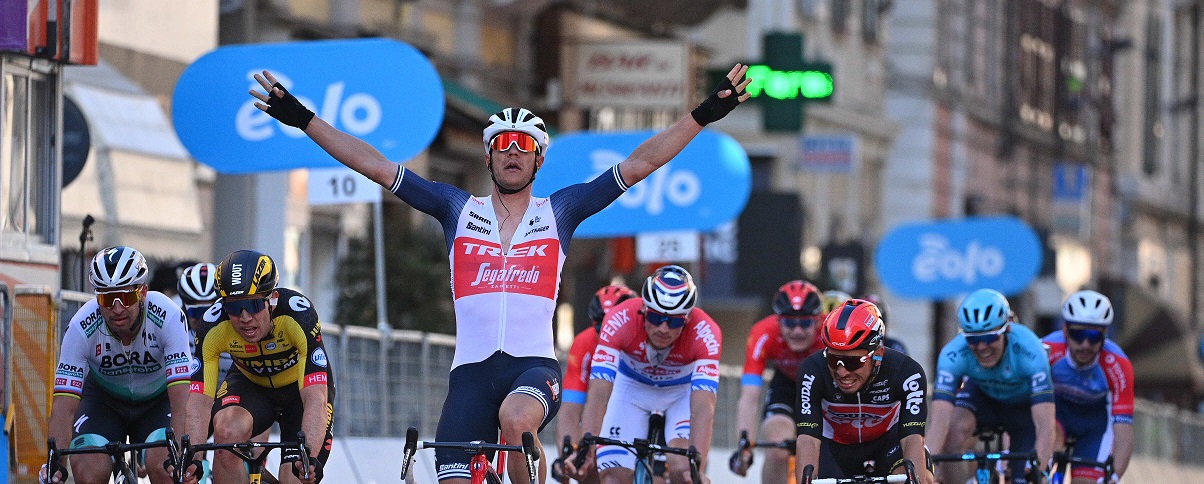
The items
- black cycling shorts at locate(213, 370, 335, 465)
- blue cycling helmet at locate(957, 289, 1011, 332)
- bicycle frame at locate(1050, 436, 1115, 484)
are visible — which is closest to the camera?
black cycling shorts at locate(213, 370, 335, 465)

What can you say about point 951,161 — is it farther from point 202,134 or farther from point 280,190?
point 202,134

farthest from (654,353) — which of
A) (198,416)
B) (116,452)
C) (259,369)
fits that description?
(116,452)

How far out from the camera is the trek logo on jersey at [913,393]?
11.1 metres

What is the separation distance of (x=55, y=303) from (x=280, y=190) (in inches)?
364

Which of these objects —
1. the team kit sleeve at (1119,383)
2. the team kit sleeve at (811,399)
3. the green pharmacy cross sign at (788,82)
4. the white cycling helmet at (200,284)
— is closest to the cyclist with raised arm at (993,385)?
the team kit sleeve at (1119,383)

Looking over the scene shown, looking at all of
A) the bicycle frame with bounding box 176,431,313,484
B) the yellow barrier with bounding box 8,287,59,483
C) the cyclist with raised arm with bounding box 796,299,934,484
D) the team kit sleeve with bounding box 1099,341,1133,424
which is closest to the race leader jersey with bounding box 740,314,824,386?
the team kit sleeve with bounding box 1099,341,1133,424

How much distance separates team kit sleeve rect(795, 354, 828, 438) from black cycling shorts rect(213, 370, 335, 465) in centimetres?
236

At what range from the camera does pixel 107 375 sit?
459 inches

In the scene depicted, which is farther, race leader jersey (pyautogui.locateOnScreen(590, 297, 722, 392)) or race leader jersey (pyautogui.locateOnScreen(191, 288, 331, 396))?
race leader jersey (pyautogui.locateOnScreen(590, 297, 722, 392))

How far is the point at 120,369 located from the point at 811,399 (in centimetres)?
358

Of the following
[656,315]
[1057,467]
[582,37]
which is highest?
[582,37]

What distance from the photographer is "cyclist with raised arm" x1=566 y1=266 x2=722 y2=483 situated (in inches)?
501

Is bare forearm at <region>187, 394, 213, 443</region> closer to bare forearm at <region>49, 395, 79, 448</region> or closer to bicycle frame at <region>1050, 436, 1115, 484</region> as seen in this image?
bare forearm at <region>49, 395, 79, 448</region>

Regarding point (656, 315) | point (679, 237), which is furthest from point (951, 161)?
point (656, 315)
